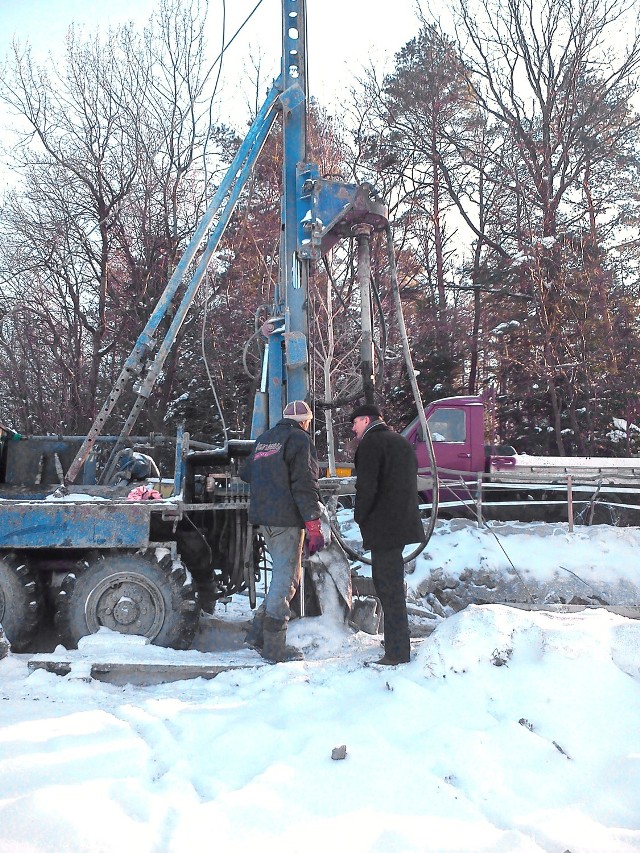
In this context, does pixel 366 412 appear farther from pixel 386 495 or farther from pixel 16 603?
pixel 16 603

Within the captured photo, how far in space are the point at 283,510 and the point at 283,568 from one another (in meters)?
0.43

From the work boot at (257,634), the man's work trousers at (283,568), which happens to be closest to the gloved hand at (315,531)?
the man's work trousers at (283,568)

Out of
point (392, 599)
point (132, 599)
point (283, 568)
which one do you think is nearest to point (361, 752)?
point (392, 599)

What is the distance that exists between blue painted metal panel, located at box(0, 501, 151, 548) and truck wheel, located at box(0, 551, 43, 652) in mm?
205

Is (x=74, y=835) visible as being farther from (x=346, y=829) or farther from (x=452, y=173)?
(x=452, y=173)

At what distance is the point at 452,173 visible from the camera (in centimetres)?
2291

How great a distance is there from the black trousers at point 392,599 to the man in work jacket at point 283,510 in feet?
1.53

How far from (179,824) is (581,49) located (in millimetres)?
23766

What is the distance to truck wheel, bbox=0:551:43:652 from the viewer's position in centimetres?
536

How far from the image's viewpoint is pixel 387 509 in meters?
4.64

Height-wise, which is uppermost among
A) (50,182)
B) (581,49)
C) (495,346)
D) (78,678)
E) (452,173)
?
(581,49)

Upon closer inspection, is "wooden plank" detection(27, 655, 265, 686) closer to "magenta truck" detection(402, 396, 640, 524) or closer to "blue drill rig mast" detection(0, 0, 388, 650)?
"blue drill rig mast" detection(0, 0, 388, 650)

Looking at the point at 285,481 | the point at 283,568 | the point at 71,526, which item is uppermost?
the point at 285,481

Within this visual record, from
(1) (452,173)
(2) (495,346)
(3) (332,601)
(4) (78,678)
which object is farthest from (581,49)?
(4) (78,678)
